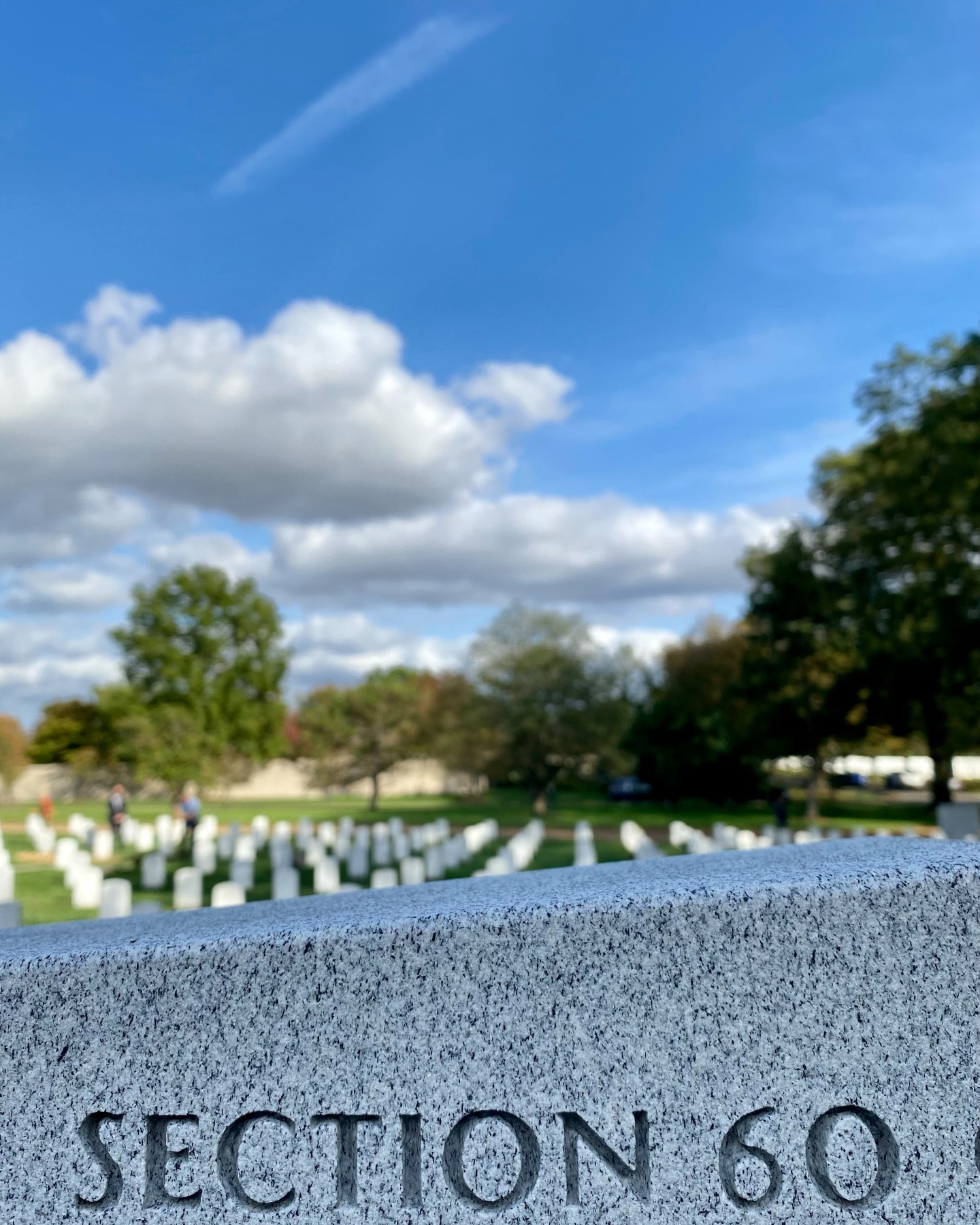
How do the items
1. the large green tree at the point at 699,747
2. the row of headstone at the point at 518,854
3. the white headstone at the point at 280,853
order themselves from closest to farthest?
the row of headstone at the point at 518,854
the white headstone at the point at 280,853
the large green tree at the point at 699,747

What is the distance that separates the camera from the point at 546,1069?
2.81 metres

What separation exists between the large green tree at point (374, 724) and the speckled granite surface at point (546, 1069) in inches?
1473

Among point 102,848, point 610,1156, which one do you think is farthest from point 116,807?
point 610,1156

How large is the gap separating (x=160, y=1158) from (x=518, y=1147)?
1.05m

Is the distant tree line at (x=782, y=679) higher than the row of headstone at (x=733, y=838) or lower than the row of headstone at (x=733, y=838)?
higher

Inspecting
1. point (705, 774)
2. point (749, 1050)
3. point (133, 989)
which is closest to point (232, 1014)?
point (133, 989)

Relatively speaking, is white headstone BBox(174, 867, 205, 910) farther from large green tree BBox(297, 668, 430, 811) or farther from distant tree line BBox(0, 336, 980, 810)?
large green tree BBox(297, 668, 430, 811)

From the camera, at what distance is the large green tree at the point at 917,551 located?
27141 millimetres

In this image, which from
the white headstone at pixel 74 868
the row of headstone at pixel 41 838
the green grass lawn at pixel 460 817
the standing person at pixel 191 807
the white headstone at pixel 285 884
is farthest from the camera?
the row of headstone at pixel 41 838

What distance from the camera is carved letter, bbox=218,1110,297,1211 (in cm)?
282

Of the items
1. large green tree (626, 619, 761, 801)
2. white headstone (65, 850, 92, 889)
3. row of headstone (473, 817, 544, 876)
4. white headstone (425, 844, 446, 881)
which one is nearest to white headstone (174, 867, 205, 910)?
white headstone (65, 850, 92, 889)

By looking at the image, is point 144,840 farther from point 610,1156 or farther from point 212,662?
point 212,662

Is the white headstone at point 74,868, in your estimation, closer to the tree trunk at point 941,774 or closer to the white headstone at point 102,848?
the white headstone at point 102,848

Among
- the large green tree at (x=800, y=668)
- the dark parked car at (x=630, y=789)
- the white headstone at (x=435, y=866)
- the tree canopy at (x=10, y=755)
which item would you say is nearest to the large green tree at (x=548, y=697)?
the large green tree at (x=800, y=668)
